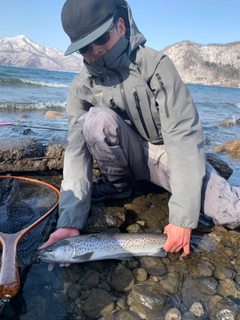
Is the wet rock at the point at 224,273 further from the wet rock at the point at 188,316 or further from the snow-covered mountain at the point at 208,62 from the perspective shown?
the snow-covered mountain at the point at 208,62

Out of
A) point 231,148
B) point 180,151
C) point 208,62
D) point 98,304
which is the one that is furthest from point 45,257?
point 208,62

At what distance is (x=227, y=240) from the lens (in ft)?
9.98

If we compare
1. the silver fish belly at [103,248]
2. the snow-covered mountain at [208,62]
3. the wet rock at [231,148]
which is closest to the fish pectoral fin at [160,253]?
the silver fish belly at [103,248]

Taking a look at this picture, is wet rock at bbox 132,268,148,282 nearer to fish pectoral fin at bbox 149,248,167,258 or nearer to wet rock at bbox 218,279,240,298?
fish pectoral fin at bbox 149,248,167,258

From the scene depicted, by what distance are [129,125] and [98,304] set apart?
1.77m

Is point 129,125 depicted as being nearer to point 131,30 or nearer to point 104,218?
point 131,30

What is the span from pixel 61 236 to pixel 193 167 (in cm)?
137

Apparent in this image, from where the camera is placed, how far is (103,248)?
262cm

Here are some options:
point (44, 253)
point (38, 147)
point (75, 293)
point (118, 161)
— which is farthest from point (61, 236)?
point (38, 147)

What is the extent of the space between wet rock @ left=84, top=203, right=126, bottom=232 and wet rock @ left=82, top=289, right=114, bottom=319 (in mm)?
839

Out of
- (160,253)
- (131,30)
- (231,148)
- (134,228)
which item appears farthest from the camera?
(231,148)

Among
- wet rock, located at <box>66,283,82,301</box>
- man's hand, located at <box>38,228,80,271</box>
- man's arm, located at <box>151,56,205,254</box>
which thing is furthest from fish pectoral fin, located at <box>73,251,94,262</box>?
man's arm, located at <box>151,56,205,254</box>

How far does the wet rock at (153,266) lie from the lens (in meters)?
2.54

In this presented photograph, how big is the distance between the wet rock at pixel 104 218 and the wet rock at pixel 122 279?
1.99 ft
